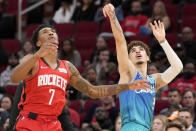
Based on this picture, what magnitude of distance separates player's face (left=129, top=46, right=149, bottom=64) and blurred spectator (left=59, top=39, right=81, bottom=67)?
5514mm

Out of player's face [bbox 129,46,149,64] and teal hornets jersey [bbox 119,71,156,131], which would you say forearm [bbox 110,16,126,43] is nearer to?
player's face [bbox 129,46,149,64]

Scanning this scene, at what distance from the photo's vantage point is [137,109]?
6.60 meters

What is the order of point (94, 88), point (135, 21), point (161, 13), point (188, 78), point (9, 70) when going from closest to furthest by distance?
point (94, 88) → point (188, 78) → point (161, 13) → point (135, 21) → point (9, 70)

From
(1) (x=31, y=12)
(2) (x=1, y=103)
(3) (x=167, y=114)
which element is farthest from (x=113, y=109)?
(1) (x=31, y=12)

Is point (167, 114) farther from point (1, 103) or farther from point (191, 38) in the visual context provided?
point (1, 103)

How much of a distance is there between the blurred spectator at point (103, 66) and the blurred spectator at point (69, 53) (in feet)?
1.77

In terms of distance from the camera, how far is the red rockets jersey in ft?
19.8

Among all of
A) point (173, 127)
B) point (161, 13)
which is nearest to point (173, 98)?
point (173, 127)

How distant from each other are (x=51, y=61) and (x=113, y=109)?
4380 mm

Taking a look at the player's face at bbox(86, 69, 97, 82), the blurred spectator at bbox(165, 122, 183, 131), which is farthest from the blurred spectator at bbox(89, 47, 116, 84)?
the blurred spectator at bbox(165, 122, 183, 131)

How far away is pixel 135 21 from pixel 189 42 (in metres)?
1.58

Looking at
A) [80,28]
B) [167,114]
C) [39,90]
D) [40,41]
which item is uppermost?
[80,28]

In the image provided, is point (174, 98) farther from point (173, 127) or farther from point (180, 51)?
point (173, 127)

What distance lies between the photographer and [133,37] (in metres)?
12.4
